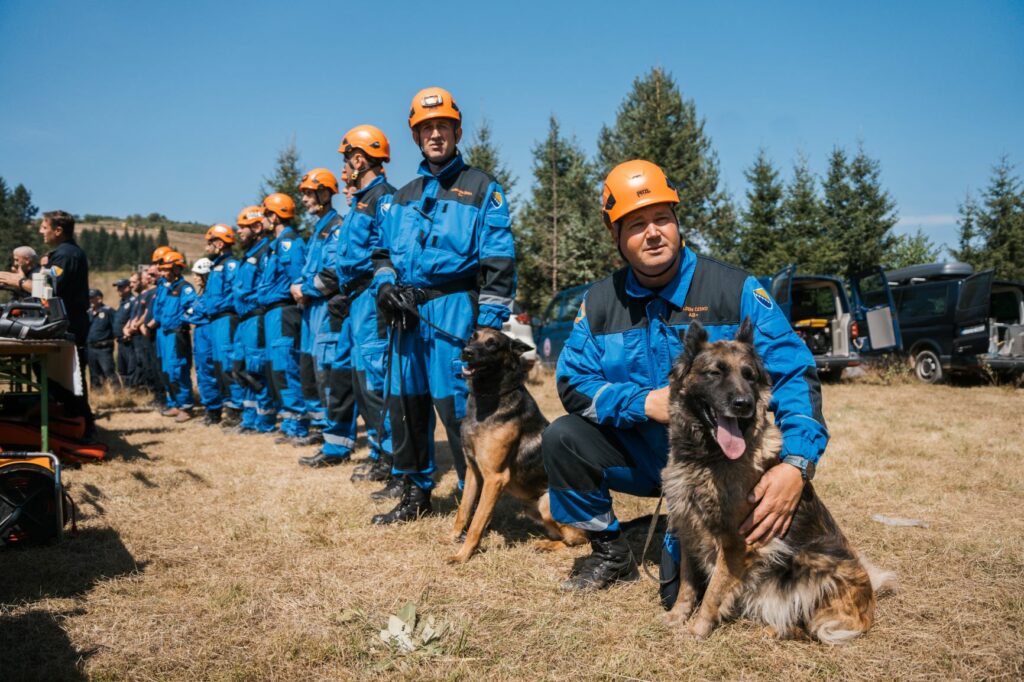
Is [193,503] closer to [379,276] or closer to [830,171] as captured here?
[379,276]

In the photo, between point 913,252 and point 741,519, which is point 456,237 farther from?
point 913,252

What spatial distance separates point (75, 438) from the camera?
21.6 ft

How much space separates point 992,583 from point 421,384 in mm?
3515

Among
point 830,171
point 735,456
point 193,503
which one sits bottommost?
point 193,503

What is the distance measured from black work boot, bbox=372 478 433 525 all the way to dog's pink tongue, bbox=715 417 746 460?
2.60 m

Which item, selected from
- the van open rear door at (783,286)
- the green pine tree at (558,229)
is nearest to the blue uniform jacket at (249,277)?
the van open rear door at (783,286)

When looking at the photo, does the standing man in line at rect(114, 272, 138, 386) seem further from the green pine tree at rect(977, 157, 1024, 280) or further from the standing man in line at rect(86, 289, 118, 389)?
the green pine tree at rect(977, 157, 1024, 280)

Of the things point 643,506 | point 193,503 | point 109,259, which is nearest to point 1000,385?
point 643,506

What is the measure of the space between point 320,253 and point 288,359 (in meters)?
1.54

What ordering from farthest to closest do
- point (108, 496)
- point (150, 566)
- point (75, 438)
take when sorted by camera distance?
point (75, 438), point (108, 496), point (150, 566)

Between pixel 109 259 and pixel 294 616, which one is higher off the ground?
pixel 109 259

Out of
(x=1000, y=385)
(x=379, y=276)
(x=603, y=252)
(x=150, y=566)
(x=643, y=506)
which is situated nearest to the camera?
(x=150, y=566)

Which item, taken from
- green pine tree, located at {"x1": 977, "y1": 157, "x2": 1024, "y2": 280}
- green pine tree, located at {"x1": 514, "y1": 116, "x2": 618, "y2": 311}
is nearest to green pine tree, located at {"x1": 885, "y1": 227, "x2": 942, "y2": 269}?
green pine tree, located at {"x1": 977, "y1": 157, "x2": 1024, "y2": 280}

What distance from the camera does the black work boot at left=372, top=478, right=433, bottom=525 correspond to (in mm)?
4418
